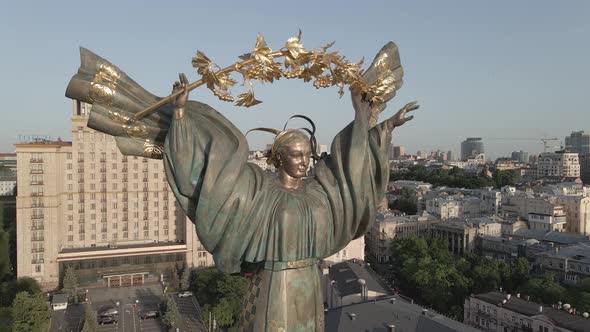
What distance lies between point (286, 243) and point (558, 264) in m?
41.5

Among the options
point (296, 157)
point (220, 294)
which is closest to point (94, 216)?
point (220, 294)

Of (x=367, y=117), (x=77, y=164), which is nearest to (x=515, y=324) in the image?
(x=367, y=117)

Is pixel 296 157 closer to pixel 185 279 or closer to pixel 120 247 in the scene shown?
pixel 185 279

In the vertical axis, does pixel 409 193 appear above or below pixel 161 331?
above

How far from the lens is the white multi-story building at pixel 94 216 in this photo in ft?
129

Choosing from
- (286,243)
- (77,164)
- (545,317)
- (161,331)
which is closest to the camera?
(286,243)

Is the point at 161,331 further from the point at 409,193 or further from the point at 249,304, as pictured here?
the point at 409,193

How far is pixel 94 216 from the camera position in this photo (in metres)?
44.4

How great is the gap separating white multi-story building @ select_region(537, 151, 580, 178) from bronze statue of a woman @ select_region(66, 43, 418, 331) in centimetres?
12711

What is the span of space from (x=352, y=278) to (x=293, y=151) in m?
27.1

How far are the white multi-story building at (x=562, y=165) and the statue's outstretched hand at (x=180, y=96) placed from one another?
128996 millimetres

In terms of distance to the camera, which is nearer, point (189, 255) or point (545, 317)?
point (545, 317)

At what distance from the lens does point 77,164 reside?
144 ft

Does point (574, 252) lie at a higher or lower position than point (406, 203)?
lower
